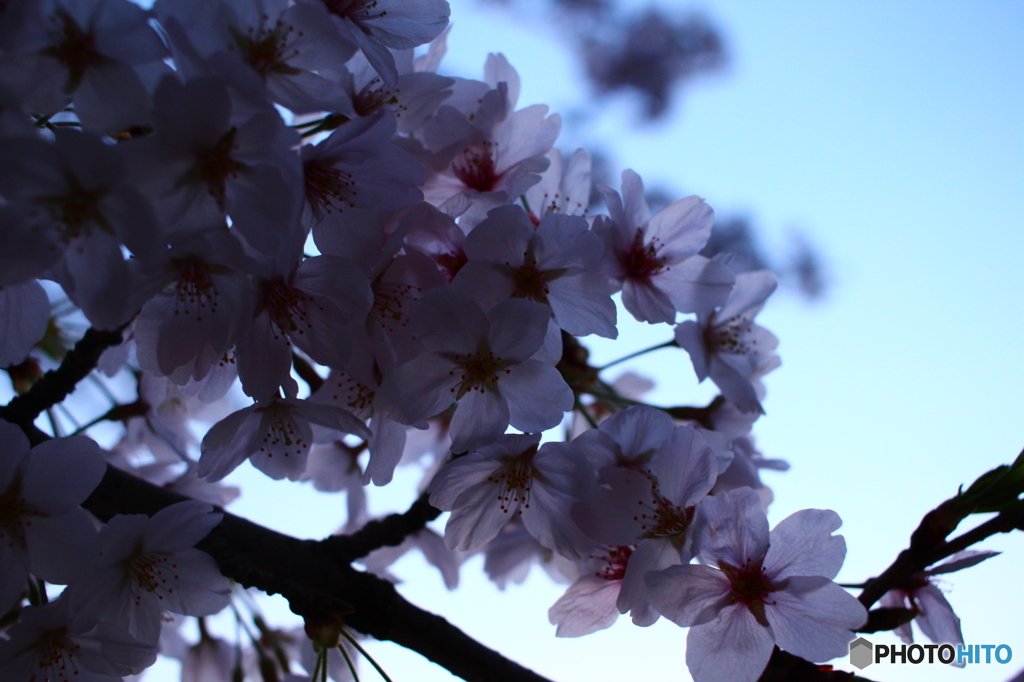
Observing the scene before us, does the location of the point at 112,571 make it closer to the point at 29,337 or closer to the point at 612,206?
the point at 29,337

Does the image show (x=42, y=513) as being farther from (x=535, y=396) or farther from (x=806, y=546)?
(x=806, y=546)

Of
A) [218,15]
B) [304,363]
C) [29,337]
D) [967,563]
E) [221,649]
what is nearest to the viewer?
[218,15]

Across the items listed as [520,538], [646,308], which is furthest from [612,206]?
[520,538]

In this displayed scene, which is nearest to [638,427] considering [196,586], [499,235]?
[499,235]

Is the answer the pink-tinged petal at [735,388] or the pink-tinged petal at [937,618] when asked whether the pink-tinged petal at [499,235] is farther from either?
the pink-tinged petal at [937,618]

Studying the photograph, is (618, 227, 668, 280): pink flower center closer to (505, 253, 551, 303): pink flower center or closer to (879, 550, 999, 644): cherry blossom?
(505, 253, 551, 303): pink flower center

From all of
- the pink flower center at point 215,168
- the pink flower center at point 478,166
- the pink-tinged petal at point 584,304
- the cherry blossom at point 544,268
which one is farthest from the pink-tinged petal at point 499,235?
the pink flower center at point 215,168

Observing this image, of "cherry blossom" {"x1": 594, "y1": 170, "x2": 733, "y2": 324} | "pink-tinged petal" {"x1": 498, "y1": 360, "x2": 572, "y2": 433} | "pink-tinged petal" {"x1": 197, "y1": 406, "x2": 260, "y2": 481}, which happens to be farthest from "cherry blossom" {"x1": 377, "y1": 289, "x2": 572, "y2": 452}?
"cherry blossom" {"x1": 594, "y1": 170, "x2": 733, "y2": 324}
